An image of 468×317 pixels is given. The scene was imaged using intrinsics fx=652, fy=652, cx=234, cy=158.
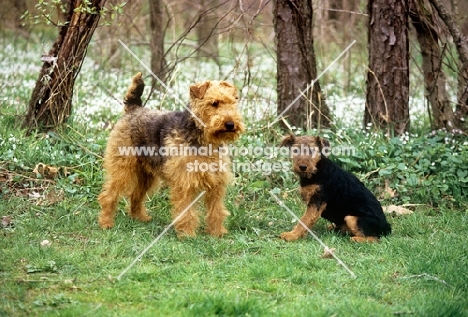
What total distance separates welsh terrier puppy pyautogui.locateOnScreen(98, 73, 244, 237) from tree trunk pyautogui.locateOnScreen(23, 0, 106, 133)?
153 centimetres

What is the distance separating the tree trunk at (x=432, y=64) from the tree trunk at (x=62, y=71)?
395cm

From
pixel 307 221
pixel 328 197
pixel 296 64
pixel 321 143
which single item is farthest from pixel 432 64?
pixel 307 221

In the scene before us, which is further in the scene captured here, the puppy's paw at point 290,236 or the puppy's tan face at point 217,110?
the puppy's paw at point 290,236

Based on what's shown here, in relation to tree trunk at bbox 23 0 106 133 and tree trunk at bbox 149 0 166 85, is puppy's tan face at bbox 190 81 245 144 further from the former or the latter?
tree trunk at bbox 149 0 166 85

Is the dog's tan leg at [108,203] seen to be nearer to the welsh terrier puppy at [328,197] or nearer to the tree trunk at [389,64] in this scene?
the welsh terrier puppy at [328,197]

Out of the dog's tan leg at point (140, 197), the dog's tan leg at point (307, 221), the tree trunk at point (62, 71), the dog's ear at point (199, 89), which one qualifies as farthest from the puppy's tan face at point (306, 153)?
the tree trunk at point (62, 71)

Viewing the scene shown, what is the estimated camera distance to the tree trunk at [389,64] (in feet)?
25.6

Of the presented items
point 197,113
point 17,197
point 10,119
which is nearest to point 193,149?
point 197,113

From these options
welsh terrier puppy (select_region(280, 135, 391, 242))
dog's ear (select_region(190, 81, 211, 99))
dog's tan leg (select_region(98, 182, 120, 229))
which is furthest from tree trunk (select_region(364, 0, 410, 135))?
dog's tan leg (select_region(98, 182, 120, 229))

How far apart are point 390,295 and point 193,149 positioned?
215 centimetres

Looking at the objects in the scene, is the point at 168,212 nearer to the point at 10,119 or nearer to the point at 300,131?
the point at 300,131

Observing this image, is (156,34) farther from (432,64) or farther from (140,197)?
(140,197)

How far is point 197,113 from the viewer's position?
5617 mm

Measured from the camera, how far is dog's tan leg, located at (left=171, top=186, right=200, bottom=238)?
226 inches
